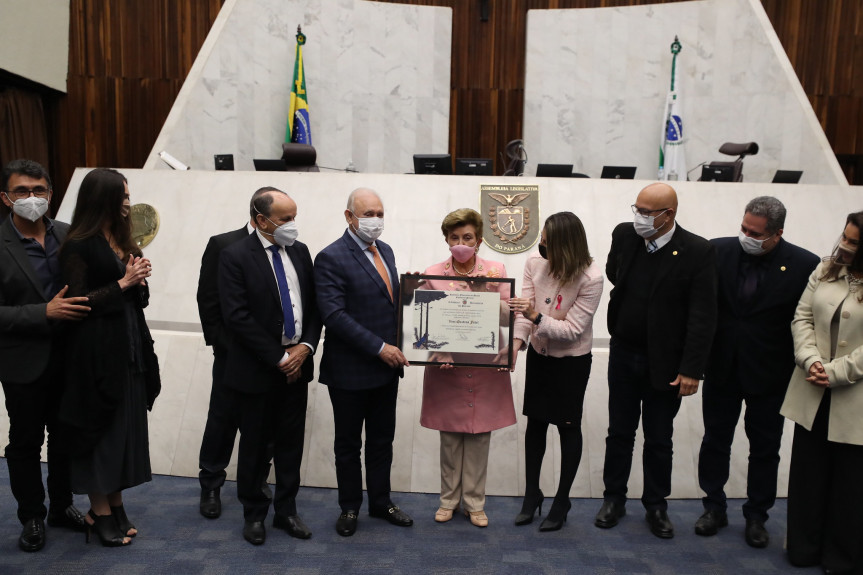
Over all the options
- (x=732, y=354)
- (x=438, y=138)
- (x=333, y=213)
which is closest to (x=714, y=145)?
(x=438, y=138)

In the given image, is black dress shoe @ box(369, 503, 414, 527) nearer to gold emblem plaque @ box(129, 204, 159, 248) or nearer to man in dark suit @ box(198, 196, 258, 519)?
man in dark suit @ box(198, 196, 258, 519)

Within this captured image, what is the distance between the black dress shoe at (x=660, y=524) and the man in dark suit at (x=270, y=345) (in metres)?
1.61

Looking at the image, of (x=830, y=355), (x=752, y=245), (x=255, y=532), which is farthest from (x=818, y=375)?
(x=255, y=532)

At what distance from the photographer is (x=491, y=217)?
512 centimetres

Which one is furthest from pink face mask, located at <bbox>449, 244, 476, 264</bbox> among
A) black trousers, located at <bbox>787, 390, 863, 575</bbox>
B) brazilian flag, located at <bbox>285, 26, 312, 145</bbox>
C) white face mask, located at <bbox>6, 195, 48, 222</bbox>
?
brazilian flag, located at <bbox>285, 26, 312, 145</bbox>

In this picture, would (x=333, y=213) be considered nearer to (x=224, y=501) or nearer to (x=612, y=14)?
(x=224, y=501)

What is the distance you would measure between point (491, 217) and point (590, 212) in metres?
0.75

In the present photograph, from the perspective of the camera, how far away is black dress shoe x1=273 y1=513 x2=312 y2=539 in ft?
10.1

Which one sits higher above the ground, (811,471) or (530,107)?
(530,107)

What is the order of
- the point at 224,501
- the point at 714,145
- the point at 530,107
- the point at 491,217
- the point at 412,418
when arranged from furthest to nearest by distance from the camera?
the point at 530,107
the point at 714,145
the point at 491,217
the point at 412,418
the point at 224,501

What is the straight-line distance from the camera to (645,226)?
308 cm

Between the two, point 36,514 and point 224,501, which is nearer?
point 36,514

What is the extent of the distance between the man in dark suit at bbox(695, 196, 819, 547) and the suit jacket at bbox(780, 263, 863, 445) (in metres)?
0.13

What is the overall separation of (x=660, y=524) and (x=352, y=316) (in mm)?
1727
